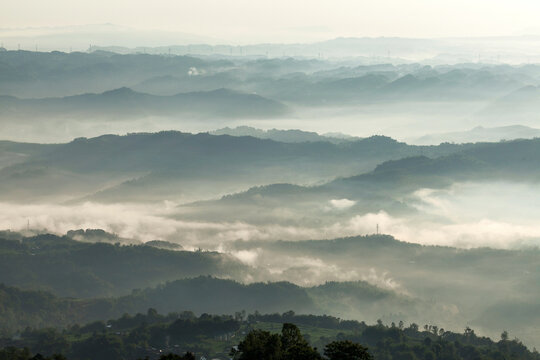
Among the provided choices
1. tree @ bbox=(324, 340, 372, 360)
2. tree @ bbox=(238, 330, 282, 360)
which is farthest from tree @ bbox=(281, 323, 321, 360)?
tree @ bbox=(324, 340, 372, 360)

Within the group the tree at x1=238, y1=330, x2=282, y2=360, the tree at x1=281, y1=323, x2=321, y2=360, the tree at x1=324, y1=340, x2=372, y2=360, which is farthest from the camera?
the tree at x1=238, y1=330, x2=282, y2=360

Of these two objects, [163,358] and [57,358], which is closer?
[163,358]

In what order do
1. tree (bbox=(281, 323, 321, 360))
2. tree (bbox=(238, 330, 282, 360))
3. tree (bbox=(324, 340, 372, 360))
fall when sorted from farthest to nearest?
tree (bbox=(238, 330, 282, 360)) < tree (bbox=(281, 323, 321, 360)) < tree (bbox=(324, 340, 372, 360))

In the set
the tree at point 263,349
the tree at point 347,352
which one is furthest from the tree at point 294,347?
the tree at point 347,352

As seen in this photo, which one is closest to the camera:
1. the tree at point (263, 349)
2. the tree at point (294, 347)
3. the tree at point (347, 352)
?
the tree at point (347, 352)

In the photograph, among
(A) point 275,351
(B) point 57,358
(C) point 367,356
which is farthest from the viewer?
(B) point 57,358

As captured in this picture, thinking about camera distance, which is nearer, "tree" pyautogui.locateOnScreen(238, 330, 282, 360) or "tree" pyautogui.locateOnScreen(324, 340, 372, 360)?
"tree" pyautogui.locateOnScreen(324, 340, 372, 360)

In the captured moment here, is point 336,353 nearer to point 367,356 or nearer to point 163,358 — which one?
point 367,356

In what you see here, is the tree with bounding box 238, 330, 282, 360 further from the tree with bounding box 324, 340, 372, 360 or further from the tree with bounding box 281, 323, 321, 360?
the tree with bounding box 324, 340, 372, 360

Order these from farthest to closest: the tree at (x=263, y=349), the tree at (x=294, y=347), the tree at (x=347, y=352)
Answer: the tree at (x=263, y=349)
the tree at (x=294, y=347)
the tree at (x=347, y=352)

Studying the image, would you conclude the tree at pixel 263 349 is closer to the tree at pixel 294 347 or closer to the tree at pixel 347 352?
the tree at pixel 294 347

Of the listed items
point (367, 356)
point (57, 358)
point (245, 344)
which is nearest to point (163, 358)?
point (245, 344)
